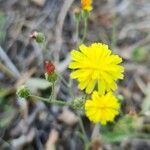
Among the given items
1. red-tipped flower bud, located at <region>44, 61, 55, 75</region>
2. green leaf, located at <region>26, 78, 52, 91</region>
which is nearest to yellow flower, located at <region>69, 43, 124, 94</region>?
red-tipped flower bud, located at <region>44, 61, 55, 75</region>

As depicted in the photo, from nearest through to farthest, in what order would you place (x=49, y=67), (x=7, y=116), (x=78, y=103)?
(x=49, y=67)
(x=78, y=103)
(x=7, y=116)

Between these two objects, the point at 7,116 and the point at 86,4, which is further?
the point at 7,116

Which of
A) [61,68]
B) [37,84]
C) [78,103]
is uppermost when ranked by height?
[61,68]

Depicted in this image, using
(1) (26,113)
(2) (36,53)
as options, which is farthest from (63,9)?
(1) (26,113)

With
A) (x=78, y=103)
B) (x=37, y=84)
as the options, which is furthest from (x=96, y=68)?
(x=37, y=84)

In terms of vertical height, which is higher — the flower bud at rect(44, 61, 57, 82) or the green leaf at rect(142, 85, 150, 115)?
the green leaf at rect(142, 85, 150, 115)

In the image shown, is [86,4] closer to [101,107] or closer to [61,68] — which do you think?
[101,107]

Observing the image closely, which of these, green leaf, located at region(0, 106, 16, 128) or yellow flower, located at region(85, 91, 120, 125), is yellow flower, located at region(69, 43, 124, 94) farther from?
green leaf, located at region(0, 106, 16, 128)
